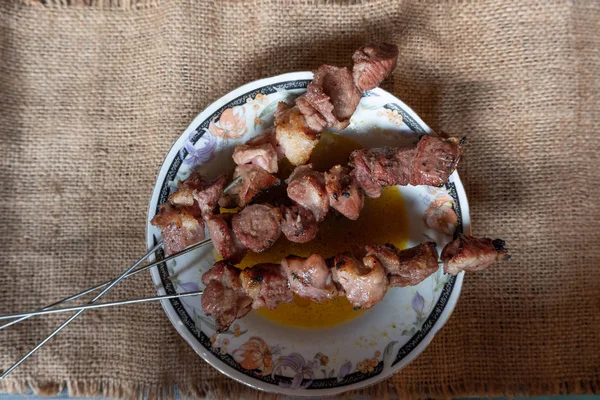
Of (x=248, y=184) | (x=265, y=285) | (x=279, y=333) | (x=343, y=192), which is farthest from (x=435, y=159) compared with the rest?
(x=279, y=333)

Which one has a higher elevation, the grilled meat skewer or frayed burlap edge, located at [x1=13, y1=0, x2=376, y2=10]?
frayed burlap edge, located at [x1=13, y1=0, x2=376, y2=10]

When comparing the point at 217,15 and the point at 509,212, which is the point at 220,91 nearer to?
the point at 217,15

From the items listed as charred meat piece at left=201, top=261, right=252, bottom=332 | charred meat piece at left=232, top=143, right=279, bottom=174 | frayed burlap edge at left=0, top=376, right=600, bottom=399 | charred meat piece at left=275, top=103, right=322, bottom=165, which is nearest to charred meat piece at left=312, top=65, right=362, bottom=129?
charred meat piece at left=275, top=103, right=322, bottom=165

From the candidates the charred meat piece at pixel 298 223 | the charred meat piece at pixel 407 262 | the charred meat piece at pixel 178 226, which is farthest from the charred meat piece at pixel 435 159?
the charred meat piece at pixel 178 226

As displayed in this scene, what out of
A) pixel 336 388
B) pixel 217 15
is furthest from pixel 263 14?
pixel 336 388

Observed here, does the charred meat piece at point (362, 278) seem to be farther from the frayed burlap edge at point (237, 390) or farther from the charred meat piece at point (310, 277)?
the frayed burlap edge at point (237, 390)

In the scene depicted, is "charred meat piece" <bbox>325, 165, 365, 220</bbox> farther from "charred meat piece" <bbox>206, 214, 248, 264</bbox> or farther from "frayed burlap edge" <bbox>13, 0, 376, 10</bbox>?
"frayed burlap edge" <bbox>13, 0, 376, 10</bbox>
